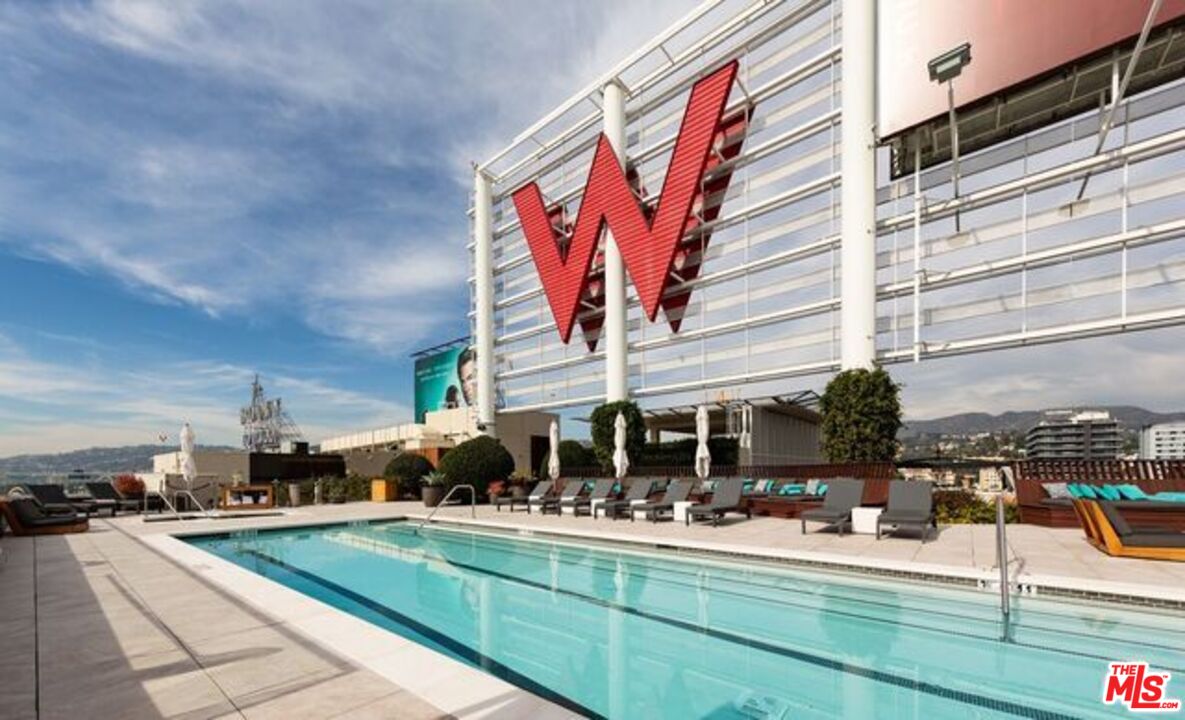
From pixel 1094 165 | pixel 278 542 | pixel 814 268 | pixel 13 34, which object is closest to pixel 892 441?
pixel 814 268

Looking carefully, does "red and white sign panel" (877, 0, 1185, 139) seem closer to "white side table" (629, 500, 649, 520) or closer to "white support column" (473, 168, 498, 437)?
"white side table" (629, 500, 649, 520)

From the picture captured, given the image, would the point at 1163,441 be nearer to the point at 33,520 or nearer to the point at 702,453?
the point at 702,453

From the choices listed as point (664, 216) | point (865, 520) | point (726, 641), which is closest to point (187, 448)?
point (726, 641)

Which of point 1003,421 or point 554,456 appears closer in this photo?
point 554,456

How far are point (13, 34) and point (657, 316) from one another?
2068 cm

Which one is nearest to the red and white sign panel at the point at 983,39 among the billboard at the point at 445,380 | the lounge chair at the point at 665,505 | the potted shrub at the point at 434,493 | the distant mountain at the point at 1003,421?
the lounge chair at the point at 665,505

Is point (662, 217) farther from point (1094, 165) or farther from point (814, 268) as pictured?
point (1094, 165)

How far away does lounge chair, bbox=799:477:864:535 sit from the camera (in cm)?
1161

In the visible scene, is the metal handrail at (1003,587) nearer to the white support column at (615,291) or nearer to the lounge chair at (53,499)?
the lounge chair at (53,499)

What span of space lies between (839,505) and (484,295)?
2704cm

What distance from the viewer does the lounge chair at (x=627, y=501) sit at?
16219 millimetres

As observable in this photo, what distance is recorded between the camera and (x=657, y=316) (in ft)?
85.8

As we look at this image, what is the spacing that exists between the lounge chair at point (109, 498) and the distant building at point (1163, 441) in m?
50.4

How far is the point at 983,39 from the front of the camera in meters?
17.1
